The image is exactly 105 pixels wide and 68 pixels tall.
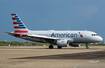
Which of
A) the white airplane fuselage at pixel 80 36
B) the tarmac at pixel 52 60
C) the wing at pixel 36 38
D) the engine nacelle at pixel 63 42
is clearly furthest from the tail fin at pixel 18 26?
the tarmac at pixel 52 60

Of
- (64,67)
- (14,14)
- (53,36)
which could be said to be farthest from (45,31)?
(64,67)

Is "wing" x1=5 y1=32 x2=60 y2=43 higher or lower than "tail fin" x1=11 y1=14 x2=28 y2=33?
lower

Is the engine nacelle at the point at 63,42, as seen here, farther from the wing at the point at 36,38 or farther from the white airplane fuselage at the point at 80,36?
the white airplane fuselage at the point at 80,36

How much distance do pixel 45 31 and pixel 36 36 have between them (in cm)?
441

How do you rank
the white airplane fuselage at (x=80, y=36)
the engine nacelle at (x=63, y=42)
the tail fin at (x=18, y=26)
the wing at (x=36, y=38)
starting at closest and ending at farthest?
the engine nacelle at (x=63, y=42) < the wing at (x=36, y=38) < the white airplane fuselage at (x=80, y=36) < the tail fin at (x=18, y=26)

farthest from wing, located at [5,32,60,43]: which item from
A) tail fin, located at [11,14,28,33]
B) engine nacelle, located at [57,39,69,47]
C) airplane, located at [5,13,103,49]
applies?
engine nacelle, located at [57,39,69,47]

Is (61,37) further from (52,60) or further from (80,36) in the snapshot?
(52,60)

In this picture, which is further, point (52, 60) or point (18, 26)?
point (18, 26)

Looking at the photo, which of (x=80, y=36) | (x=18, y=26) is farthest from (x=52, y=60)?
(x=18, y=26)

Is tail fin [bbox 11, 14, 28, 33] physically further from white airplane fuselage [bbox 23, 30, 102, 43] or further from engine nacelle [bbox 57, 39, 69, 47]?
engine nacelle [bbox 57, 39, 69, 47]

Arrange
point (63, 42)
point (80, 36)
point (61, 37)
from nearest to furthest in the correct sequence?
point (63, 42) < point (80, 36) < point (61, 37)

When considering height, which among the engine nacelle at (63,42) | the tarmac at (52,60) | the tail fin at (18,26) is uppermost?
the tail fin at (18,26)

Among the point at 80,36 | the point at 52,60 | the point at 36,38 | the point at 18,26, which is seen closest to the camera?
the point at 52,60

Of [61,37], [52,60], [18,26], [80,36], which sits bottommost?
[52,60]
